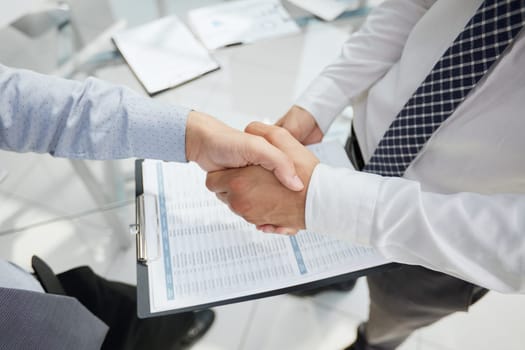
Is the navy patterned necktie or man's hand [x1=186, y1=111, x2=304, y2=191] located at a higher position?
the navy patterned necktie

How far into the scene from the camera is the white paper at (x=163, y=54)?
0.96 metres

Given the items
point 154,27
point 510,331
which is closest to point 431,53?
point 154,27

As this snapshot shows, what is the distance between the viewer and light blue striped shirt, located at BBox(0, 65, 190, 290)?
560 mm

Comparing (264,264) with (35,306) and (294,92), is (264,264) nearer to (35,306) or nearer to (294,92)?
(35,306)

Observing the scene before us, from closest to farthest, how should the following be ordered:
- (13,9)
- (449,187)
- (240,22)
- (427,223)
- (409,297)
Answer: (427,223), (449,187), (409,297), (13,9), (240,22)

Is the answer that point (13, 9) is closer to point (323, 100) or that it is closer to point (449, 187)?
point (323, 100)

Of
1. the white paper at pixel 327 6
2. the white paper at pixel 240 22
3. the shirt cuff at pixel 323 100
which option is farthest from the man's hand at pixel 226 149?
the white paper at pixel 327 6

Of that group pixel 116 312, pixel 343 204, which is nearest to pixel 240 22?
pixel 343 204

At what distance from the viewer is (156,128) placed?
0.62 m

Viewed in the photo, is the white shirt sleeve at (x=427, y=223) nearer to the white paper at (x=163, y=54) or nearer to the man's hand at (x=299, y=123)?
the man's hand at (x=299, y=123)

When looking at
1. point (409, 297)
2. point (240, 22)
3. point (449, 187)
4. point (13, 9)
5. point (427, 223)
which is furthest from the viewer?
point (240, 22)

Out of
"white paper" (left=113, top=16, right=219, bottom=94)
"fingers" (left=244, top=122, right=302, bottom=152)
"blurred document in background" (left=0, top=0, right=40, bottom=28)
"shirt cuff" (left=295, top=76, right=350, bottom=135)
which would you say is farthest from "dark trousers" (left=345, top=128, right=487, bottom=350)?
"blurred document in background" (left=0, top=0, right=40, bottom=28)

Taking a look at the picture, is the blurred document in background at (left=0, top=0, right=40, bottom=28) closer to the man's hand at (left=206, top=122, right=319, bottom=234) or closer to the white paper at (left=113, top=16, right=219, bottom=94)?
the white paper at (left=113, top=16, right=219, bottom=94)

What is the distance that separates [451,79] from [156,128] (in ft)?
1.75
